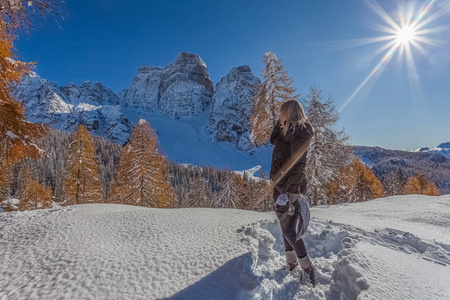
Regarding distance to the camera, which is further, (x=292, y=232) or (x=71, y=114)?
(x=71, y=114)

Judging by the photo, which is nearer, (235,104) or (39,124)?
(39,124)

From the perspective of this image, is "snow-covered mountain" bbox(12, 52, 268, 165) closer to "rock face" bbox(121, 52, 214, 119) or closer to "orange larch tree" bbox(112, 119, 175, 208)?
"rock face" bbox(121, 52, 214, 119)

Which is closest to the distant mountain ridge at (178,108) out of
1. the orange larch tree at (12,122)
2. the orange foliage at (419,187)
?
the orange foliage at (419,187)

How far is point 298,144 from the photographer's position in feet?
8.78

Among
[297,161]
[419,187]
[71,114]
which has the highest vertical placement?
[71,114]

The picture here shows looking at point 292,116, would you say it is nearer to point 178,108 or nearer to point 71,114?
point 178,108

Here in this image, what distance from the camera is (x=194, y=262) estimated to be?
2496mm

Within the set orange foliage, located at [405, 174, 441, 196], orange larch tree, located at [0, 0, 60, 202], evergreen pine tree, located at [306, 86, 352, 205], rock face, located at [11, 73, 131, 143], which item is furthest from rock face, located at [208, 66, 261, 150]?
orange larch tree, located at [0, 0, 60, 202]

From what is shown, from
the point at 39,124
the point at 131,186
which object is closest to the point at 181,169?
the point at 131,186

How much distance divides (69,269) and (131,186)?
15965 mm

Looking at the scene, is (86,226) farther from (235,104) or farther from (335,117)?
(235,104)

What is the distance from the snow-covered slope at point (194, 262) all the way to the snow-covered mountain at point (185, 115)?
424 ft

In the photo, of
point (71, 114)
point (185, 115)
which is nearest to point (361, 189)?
point (185, 115)

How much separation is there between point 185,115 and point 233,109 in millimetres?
42700
